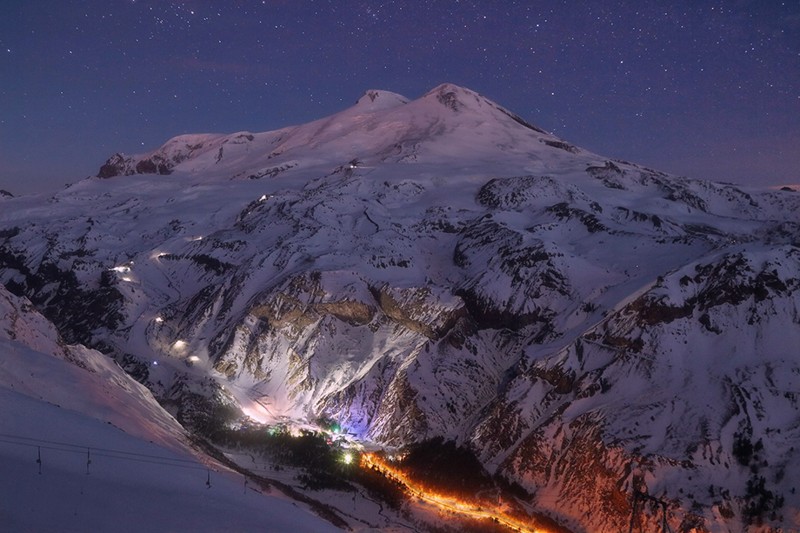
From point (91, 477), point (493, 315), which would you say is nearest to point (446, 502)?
point (493, 315)

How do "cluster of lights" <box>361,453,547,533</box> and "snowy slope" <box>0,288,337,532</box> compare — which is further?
"cluster of lights" <box>361,453,547,533</box>

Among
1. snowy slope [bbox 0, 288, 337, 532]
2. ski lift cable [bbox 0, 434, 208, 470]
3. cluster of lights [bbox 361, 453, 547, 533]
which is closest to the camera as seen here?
snowy slope [bbox 0, 288, 337, 532]

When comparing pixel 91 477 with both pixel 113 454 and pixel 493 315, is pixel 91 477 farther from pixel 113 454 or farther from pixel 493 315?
pixel 493 315

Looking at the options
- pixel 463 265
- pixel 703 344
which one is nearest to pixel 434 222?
pixel 463 265

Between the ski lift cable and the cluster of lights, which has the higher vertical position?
the ski lift cable

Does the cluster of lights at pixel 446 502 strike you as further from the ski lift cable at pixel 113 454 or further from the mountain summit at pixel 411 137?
the mountain summit at pixel 411 137

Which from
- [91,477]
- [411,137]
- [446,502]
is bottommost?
[446,502]

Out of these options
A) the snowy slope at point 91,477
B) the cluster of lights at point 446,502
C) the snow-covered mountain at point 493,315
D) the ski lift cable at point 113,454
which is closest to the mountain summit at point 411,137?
the snow-covered mountain at point 493,315

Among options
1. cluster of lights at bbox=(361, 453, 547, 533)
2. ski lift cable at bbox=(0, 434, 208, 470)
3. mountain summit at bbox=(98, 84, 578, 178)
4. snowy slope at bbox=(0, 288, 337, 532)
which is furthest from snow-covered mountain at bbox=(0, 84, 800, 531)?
snowy slope at bbox=(0, 288, 337, 532)

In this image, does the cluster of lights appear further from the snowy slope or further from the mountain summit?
the mountain summit
